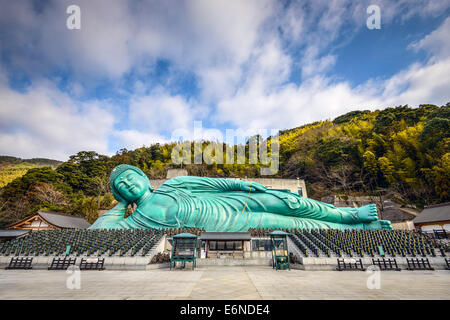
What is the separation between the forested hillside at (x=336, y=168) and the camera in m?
26.6

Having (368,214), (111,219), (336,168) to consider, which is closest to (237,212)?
(111,219)

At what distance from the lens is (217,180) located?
1750cm

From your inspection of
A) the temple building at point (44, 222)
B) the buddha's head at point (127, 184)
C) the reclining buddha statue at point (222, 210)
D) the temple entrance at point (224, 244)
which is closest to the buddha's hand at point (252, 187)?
the reclining buddha statue at point (222, 210)

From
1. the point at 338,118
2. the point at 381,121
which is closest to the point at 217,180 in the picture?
the point at 381,121

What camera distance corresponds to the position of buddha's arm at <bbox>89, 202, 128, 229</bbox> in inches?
603

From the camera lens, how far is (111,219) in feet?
51.8

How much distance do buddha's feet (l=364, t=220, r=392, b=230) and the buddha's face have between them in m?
16.3

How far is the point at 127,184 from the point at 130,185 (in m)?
0.22

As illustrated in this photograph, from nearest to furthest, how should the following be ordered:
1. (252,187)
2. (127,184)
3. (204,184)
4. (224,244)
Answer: (224,244) → (127,184) → (252,187) → (204,184)

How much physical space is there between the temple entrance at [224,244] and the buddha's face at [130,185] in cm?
680

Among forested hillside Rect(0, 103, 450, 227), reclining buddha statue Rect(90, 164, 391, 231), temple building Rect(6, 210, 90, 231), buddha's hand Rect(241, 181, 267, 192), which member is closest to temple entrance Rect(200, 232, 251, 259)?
reclining buddha statue Rect(90, 164, 391, 231)

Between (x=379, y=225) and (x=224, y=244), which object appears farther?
(x=379, y=225)

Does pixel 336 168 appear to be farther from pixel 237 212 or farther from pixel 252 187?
pixel 237 212

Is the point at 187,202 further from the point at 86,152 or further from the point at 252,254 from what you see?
the point at 86,152
